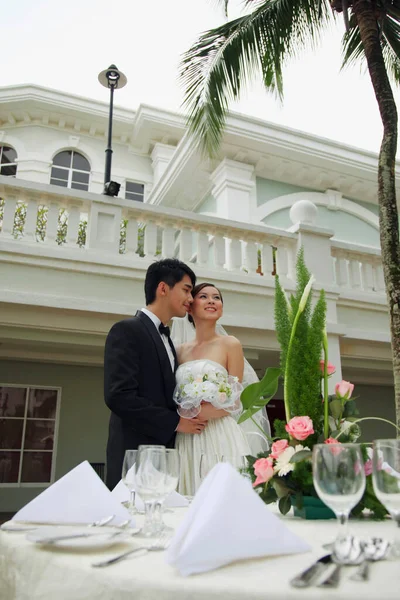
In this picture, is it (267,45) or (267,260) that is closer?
(267,260)

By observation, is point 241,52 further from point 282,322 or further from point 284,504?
point 284,504

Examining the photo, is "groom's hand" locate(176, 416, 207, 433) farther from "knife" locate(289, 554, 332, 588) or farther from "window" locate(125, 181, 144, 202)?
"window" locate(125, 181, 144, 202)

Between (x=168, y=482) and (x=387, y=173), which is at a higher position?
(x=387, y=173)

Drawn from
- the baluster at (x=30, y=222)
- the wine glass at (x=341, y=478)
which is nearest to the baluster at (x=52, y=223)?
the baluster at (x=30, y=222)

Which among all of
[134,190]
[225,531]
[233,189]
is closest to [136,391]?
[225,531]

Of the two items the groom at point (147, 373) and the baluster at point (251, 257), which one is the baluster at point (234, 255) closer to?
the baluster at point (251, 257)

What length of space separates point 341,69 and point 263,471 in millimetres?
7182

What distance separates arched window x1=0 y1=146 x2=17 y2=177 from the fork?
13347mm

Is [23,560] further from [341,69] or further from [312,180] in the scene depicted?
[312,180]

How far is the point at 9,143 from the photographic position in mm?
13273

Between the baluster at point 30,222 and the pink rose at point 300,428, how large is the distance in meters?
4.34

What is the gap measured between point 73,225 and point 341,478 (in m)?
4.88

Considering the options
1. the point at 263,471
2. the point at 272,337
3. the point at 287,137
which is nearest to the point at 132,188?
the point at 287,137

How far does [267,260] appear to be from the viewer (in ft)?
20.9
